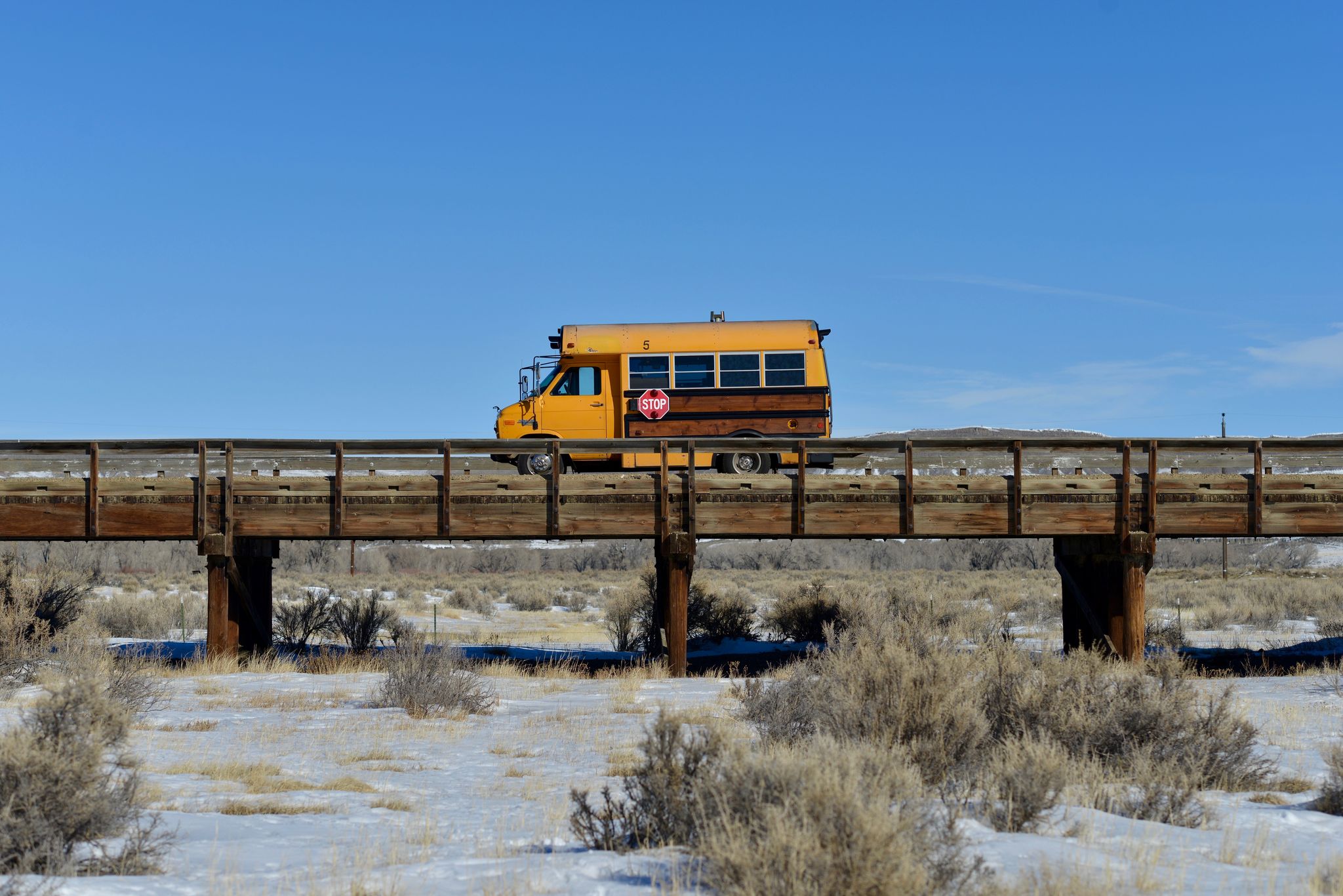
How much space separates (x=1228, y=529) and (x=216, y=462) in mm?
16348

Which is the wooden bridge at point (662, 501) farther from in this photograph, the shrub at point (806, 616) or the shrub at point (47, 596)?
the shrub at point (806, 616)

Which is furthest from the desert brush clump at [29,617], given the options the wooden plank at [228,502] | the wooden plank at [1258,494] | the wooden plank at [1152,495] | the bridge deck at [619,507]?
the wooden plank at [1258,494]

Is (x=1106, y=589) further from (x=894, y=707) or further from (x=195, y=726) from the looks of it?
(x=195, y=726)

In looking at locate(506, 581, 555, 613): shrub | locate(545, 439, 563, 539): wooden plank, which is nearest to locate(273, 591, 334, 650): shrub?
locate(545, 439, 563, 539): wooden plank

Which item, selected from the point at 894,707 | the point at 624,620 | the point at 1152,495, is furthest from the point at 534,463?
the point at 894,707

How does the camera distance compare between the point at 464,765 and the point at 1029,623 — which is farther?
the point at 1029,623

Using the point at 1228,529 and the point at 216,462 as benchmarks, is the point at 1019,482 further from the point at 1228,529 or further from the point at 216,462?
the point at 216,462

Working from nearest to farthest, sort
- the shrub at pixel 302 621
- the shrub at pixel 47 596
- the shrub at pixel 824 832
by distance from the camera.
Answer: the shrub at pixel 824 832
the shrub at pixel 47 596
the shrub at pixel 302 621

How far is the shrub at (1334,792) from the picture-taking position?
27.1ft

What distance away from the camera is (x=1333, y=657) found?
830 inches

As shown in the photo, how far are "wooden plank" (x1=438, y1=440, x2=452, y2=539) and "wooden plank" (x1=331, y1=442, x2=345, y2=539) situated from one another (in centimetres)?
153

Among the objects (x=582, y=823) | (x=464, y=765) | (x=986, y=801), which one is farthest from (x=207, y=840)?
(x=986, y=801)

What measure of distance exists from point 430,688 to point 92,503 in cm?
887

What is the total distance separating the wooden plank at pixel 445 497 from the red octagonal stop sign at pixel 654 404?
473 cm
